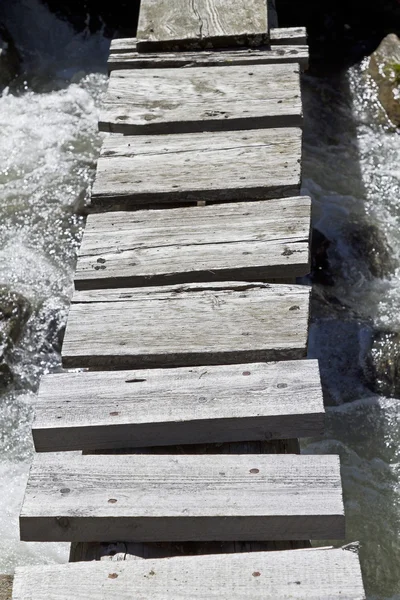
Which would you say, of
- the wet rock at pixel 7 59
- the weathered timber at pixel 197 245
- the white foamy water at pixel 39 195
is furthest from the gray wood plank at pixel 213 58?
the wet rock at pixel 7 59

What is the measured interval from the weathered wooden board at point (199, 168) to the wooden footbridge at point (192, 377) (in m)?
0.01

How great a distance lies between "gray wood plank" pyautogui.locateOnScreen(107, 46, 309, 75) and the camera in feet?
17.6

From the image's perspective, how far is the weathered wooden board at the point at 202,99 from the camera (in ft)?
16.3

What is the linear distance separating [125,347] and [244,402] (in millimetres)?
601

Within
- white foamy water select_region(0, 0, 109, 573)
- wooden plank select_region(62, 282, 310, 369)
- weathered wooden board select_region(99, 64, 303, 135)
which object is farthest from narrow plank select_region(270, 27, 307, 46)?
wooden plank select_region(62, 282, 310, 369)

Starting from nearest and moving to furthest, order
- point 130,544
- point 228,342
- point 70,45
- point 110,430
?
point 130,544 < point 110,430 < point 228,342 < point 70,45

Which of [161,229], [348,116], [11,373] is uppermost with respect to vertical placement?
[161,229]

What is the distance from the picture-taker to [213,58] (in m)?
5.39

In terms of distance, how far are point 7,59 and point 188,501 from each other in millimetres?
5673

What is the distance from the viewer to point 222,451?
11.4 feet

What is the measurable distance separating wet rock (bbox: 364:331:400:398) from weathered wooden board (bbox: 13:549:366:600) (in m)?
2.32

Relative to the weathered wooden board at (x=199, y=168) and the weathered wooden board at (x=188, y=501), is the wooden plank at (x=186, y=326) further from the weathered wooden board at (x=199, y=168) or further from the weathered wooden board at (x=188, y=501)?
the weathered wooden board at (x=199, y=168)

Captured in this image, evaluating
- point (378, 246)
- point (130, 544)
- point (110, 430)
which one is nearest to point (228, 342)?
point (110, 430)

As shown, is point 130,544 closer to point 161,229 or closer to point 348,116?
point 161,229
